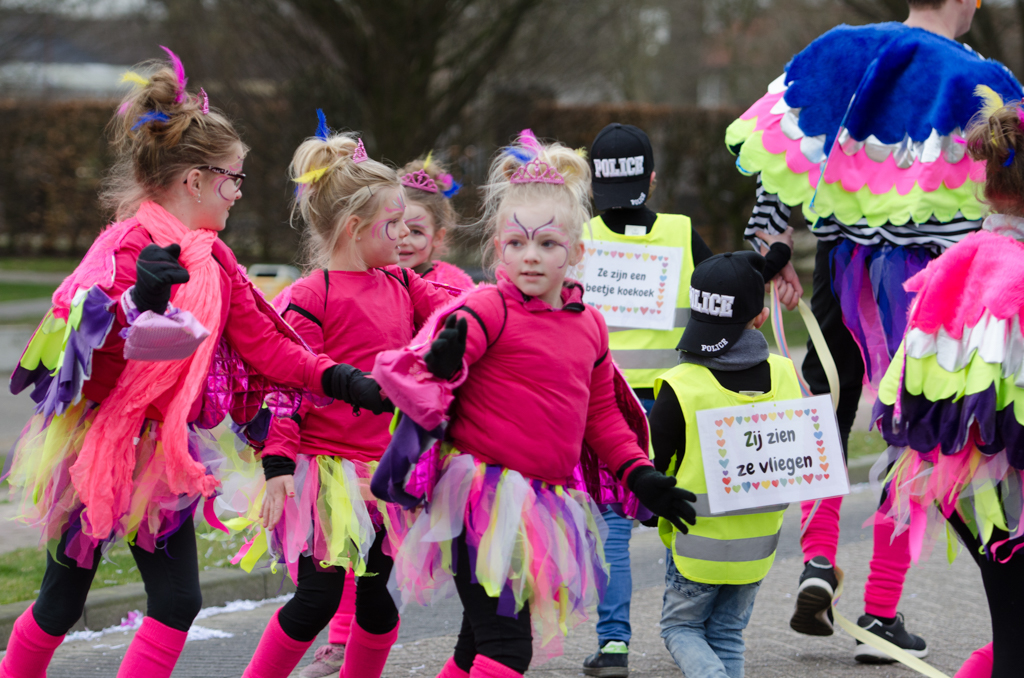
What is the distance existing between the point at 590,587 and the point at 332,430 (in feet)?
3.11

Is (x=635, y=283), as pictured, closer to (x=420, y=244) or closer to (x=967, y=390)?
(x=420, y=244)

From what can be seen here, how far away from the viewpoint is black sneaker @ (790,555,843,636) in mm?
4023

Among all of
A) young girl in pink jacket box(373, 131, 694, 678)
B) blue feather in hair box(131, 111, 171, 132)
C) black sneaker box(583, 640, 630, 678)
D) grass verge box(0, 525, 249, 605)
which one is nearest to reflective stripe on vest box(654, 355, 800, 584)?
young girl in pink jacket box(373, 131, 694, 678)

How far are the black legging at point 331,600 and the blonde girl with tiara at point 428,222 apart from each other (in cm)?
129

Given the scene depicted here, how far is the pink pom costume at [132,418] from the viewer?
2965mm

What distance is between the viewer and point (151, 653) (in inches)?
118

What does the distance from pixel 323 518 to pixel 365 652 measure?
0.46 metres

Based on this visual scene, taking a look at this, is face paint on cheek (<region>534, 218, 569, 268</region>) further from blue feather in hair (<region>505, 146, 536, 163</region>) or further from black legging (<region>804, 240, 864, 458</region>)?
black legging (<region>804, 240, 864, 458</region>)

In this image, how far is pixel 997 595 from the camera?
2.93 metres

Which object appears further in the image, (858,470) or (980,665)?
(858,470)

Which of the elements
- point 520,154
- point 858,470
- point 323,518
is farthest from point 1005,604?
point 858,470

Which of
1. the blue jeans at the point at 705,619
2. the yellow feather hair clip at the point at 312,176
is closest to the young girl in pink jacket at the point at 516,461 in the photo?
the blue jeans at the point at 705,619

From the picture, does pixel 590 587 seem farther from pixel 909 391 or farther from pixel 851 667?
pixel 851 667

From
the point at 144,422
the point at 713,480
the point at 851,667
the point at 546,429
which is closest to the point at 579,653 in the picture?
the point at 851,667
